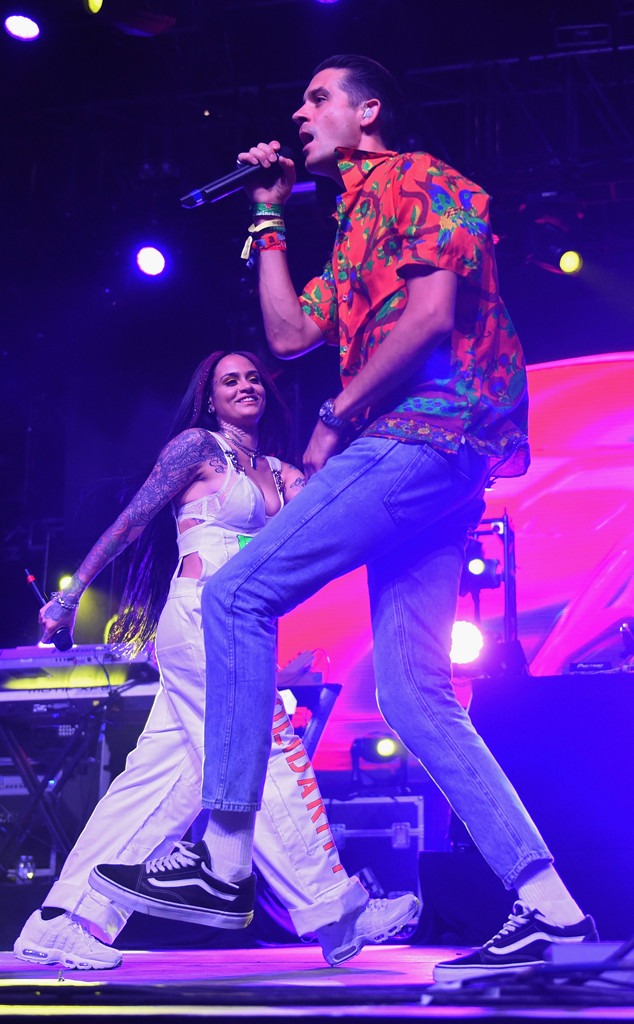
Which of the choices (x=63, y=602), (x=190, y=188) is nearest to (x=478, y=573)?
(x=63, y=602)

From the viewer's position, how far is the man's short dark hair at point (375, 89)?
2721mm

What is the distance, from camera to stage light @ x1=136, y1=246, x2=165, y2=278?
8.20 meters

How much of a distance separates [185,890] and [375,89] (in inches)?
79.2

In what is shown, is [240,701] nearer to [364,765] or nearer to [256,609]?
[256,609]

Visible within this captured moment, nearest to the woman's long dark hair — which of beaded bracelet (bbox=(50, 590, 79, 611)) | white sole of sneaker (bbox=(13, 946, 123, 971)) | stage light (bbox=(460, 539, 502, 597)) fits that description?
beaded bracelet (bbox=(50, 590, 79, 611))

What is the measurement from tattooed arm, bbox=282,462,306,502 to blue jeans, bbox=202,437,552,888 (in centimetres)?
147

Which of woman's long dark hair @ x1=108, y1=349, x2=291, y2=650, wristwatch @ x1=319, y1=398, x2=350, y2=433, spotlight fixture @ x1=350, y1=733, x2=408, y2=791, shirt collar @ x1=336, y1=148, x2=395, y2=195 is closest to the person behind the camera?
wristwatch @ x1=319, y1=398, x2=350, y2=433

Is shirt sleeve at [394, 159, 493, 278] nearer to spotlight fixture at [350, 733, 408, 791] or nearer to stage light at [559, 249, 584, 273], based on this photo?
spotlight fixture at [350, 733, 408, 791]

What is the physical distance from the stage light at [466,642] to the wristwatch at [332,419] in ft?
12.2

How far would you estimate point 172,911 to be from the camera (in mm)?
2160

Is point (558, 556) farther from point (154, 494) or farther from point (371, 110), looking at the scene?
point (371, 110)

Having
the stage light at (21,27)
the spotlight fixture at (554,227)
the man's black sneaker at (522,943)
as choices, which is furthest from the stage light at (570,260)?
the man's black sneaker at (522,943)

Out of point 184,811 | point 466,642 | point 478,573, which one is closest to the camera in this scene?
point 184,811

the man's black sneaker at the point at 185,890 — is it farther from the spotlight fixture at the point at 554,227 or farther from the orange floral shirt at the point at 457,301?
the spotlight fixture at the point at 554,227
